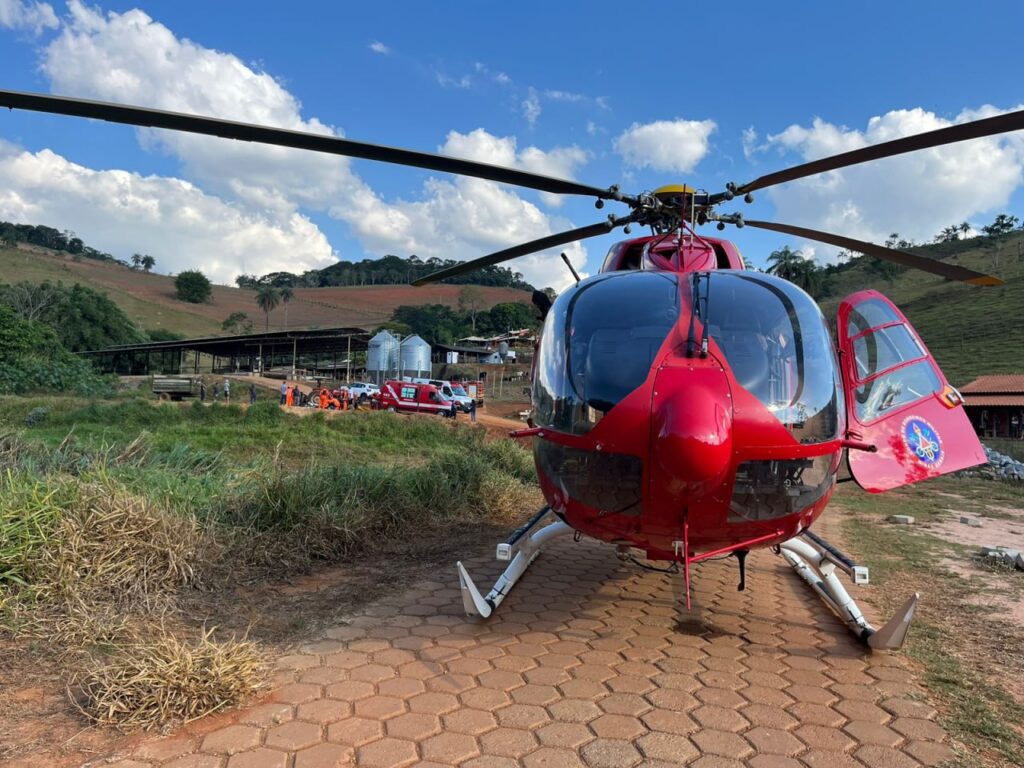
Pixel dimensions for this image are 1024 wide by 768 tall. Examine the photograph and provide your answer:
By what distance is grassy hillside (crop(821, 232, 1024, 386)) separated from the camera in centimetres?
4284

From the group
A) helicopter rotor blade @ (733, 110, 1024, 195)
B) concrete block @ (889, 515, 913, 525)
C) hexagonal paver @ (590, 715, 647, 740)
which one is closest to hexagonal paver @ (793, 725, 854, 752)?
hexagonal paver @ (590, 715, 647, 740)

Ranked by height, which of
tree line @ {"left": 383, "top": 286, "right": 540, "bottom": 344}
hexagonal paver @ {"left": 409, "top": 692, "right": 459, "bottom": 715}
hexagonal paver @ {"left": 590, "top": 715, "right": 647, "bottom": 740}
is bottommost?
hexagonal paver @ {"left": 409, "top": 692, "right": 459, "bottom": 715}

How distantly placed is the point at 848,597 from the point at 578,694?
198cm

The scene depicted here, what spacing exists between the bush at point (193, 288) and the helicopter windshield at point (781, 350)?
360 feet

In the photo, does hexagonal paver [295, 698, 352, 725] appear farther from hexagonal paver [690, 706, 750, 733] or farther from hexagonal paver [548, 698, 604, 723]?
hexagonal paver [690, 706, 750, 733]

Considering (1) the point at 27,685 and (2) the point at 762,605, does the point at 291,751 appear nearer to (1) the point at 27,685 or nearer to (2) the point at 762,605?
(1) the point at 27,685

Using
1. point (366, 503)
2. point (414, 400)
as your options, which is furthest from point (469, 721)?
point (414, 400)

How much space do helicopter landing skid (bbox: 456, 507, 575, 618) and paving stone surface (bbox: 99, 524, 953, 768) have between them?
0.17 m

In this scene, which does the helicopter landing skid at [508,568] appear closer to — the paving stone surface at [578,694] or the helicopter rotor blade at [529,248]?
the paving stone surface at [578,694]

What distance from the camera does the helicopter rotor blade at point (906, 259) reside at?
4.57 meters

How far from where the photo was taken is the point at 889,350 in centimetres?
427

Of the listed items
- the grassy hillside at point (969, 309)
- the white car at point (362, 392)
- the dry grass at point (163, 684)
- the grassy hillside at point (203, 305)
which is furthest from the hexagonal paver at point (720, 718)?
the grassy hillside at point (203, 305)

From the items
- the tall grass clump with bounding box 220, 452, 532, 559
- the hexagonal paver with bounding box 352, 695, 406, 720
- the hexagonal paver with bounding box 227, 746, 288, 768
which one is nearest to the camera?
the hexagonal paver with bounding box 227, 746, 288, 768

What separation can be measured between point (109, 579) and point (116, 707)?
1669 millimetres
